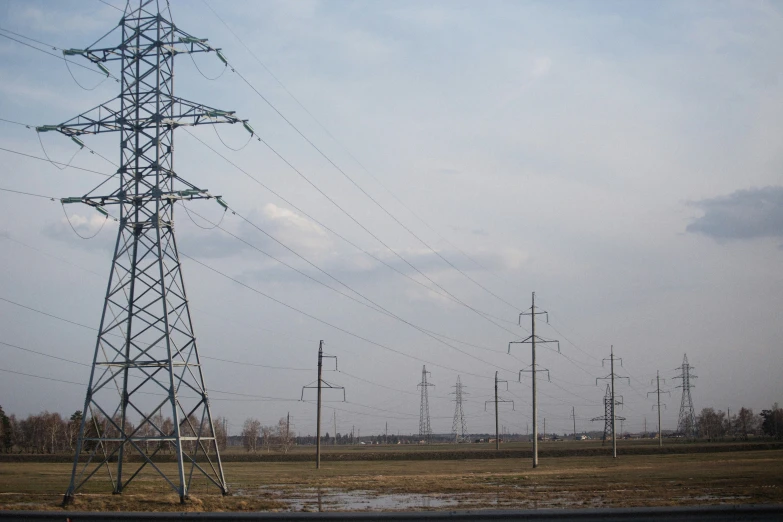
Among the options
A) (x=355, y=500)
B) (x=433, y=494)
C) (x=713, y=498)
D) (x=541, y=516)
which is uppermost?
(x=541, y=516)

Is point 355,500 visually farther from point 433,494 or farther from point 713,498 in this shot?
point 713,498

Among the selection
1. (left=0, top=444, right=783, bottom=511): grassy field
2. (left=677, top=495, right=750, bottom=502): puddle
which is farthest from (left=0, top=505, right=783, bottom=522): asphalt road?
(left=677, top=495, right=750, bottom=502): puddle

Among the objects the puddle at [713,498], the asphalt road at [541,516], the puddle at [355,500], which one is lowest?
the puddle at [355,500]

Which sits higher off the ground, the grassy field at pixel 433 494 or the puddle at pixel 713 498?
the puddle at pixel 713 498

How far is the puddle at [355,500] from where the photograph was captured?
28.1m

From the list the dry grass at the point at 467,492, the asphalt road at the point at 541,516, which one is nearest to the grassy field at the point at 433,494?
the dry grass at the point at 467,492

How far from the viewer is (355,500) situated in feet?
105

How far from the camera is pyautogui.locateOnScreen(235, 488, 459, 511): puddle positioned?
2811 cm

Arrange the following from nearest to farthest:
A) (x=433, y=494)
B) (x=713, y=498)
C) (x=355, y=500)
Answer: (x=713, y=498), (x=355, y=500), (x=433, y=494)

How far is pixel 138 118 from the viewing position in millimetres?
32531

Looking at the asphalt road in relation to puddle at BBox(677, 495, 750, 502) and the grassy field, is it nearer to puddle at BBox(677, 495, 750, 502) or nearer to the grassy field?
the grassy field

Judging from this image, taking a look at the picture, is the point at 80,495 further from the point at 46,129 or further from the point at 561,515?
the point at 561,515

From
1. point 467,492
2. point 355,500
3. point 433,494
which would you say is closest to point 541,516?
point 355,500

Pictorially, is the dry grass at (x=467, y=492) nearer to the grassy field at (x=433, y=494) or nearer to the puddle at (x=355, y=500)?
the grassy field at (x=433, y=494)
